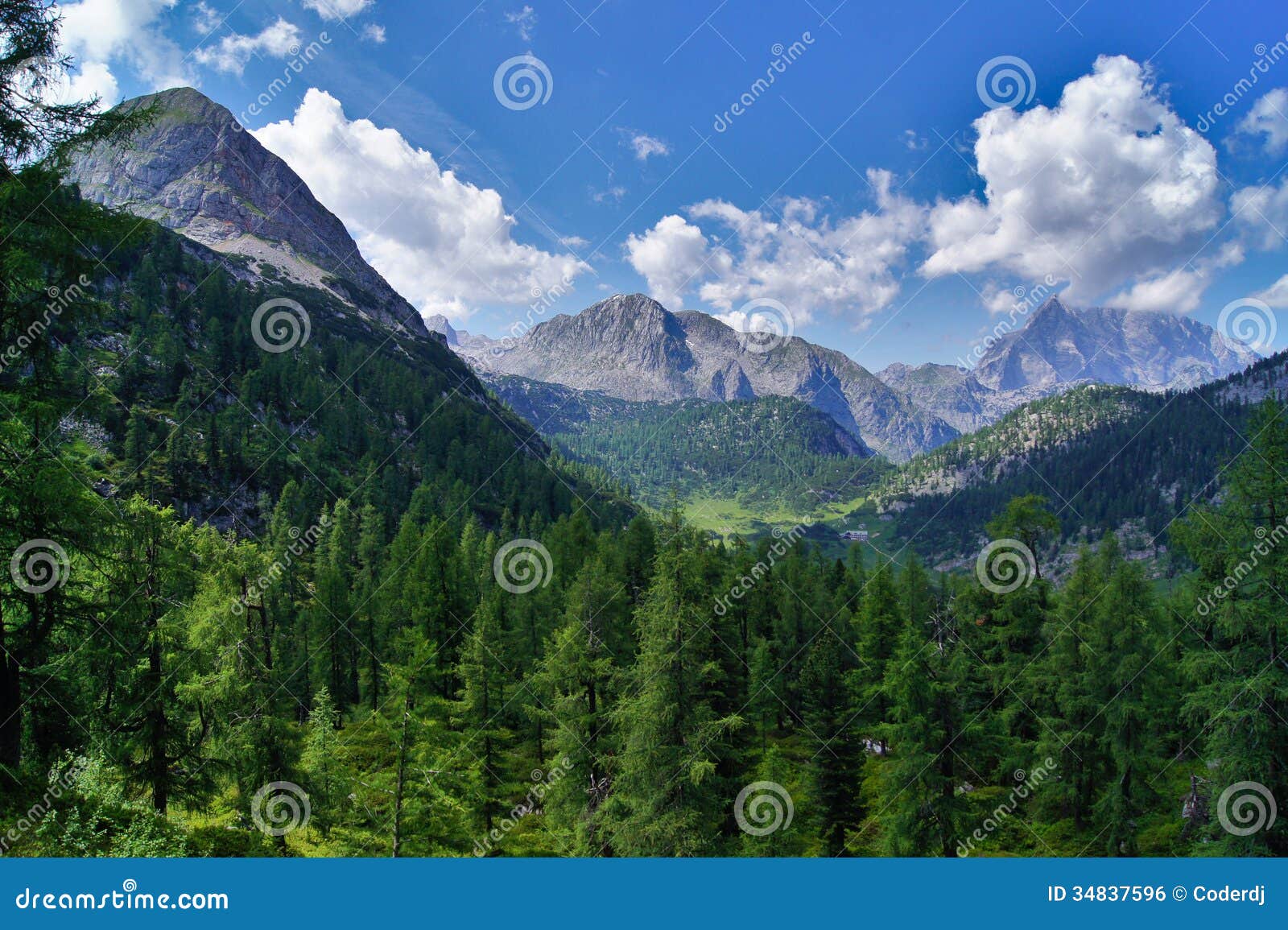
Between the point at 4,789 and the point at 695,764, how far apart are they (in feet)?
52.7

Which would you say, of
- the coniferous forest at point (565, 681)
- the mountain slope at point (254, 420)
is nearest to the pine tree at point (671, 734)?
the coniferous forest at point (565, 681)

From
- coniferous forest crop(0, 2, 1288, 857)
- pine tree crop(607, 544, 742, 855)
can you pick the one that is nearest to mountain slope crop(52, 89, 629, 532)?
coniferous forest crop(0, 2, 1288, 857)

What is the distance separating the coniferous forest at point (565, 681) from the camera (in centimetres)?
1250

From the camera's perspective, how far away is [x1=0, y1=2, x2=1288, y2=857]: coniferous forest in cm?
1250

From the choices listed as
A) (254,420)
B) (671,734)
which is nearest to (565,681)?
(671,734)

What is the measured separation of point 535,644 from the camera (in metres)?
43.7

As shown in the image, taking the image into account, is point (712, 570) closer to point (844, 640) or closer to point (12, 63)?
point (844, 640)

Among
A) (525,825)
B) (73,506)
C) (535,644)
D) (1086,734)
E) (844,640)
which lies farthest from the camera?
(844,640)

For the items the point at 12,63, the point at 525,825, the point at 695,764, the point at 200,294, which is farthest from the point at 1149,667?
the point at 200,294

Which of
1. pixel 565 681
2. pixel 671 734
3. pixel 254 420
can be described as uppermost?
pixel 254 420

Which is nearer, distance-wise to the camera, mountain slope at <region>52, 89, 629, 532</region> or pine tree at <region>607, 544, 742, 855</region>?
pine tree at <region>607, 544, 742, 855</region>

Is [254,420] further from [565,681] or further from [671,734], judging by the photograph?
[671,734]

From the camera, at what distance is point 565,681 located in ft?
93.3

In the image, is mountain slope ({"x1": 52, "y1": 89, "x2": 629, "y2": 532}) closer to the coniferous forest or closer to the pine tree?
the coniferous forest
